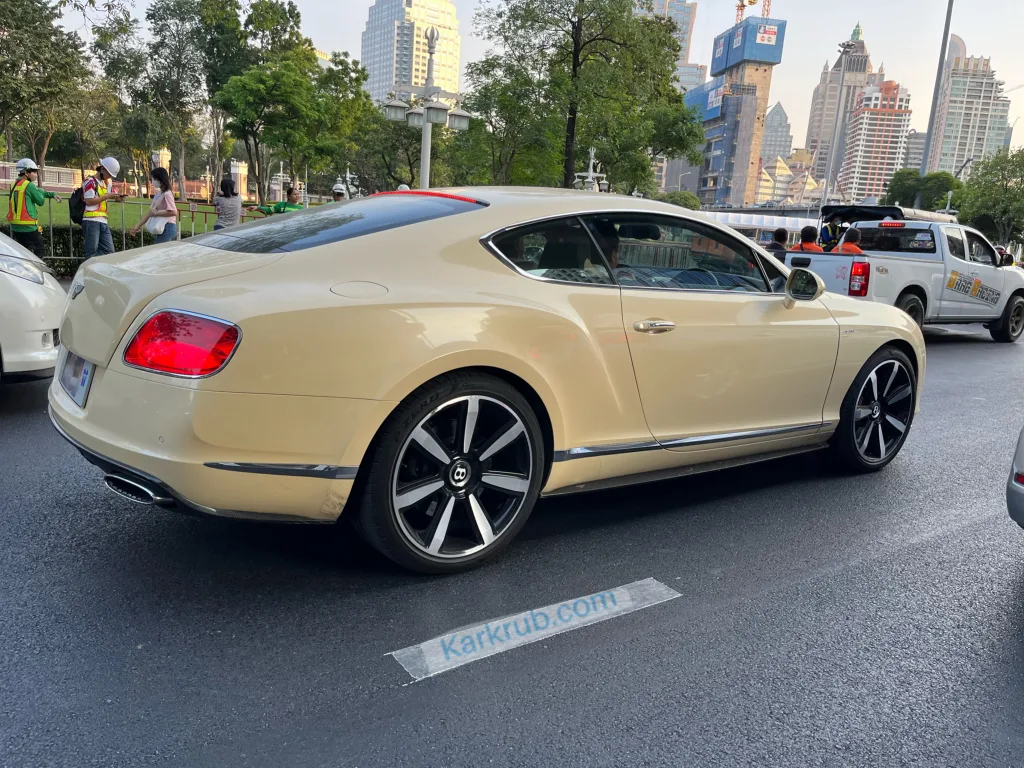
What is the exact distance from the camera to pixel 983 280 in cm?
1245

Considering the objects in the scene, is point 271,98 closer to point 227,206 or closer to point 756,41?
point 227,206

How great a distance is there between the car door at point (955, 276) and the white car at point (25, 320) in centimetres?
1108

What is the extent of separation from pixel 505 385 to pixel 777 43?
207 m

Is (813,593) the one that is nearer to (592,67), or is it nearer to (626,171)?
(592,67)

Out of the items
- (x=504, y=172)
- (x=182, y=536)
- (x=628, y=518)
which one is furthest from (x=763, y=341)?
(x=504, y=172)

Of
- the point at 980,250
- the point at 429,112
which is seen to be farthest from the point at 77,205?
the point at 980,250

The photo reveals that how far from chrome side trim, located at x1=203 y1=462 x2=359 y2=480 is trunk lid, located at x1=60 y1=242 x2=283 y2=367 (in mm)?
610

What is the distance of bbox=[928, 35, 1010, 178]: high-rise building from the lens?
499 feet

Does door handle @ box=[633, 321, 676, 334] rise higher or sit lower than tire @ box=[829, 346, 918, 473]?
higher

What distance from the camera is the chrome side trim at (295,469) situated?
266 centimetres

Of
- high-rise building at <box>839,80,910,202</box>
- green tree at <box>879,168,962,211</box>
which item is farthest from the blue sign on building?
green tree at <box>879,168,962,211</box>

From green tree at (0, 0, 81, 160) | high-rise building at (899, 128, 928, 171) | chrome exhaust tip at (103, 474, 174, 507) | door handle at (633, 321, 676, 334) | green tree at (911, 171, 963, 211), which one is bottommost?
chrome exhaust tip at (103, 474, 174, 507)

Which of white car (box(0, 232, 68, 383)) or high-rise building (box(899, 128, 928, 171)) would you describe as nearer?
→ white car (box(0, 232, 68, 383))

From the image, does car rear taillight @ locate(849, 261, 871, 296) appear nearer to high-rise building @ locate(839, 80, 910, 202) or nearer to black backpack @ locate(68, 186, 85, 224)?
black backpack @ locate(68, 186, 85, 224)
